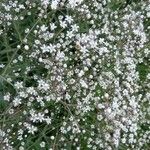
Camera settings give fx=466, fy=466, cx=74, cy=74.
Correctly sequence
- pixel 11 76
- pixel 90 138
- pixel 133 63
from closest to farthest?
pixel 11 76, pixel 90 138, pixel 133 63

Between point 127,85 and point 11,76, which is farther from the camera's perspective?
point 127,85

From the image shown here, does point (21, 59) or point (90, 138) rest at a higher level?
point (21, 59)

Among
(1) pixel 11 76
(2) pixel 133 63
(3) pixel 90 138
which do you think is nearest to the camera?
(1) pixel 11 76

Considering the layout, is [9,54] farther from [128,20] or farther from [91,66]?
[128,20]

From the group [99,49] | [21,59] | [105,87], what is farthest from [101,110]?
[21,59]

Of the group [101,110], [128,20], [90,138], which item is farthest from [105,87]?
[128,20]

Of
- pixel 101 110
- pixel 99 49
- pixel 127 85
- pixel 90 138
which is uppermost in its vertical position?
pixel 99 49
